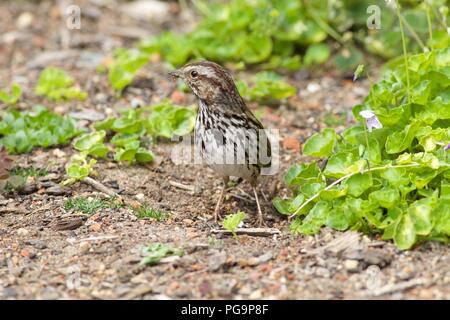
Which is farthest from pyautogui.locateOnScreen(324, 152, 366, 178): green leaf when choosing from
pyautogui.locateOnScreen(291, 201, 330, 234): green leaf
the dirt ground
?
the dirt ground

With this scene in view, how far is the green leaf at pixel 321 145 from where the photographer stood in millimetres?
6500

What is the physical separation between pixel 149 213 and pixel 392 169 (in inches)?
76.9

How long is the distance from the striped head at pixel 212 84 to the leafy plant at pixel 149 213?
3.29 feet

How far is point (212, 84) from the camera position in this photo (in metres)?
6.75

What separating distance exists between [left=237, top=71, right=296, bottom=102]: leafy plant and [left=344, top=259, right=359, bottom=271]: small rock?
10.7ft

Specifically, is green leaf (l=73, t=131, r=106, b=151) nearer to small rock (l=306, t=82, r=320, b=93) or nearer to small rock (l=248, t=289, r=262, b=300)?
small rock (l=248, t=289, r=262, b=300)

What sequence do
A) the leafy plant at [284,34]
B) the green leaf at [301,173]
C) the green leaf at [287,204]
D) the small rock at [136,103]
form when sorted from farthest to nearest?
the leafy plant at [284,34], the small rock at [136,103], the green leaf at [301,173], the green leaf at [287,204]

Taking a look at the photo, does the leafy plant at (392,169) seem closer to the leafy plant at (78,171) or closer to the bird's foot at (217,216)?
the bird's foot at (217,216)

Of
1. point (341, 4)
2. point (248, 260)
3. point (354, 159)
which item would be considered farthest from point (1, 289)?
point (341, 4)

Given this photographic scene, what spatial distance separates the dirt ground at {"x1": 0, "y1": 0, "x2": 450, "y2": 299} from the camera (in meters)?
5.32

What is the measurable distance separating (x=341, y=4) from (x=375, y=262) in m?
4.76

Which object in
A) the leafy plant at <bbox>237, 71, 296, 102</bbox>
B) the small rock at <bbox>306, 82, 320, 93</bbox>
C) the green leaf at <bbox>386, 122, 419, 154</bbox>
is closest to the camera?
the green leaf at <bbox>386, 122, 419, 154</bbox>

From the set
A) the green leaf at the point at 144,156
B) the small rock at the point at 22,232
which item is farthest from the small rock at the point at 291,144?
the small rock at the point at 22,232
